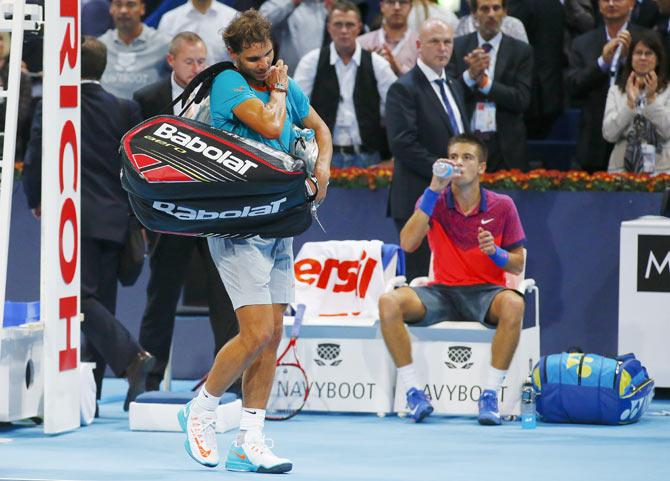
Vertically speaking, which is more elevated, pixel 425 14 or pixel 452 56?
pixel 425 14

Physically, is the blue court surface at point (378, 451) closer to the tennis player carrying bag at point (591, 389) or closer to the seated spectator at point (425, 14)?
the tennis player carrying bag at point (591, 389)

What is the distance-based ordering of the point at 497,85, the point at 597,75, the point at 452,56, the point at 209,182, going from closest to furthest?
1. the point at 209,182
2. the point at 497,85
3. the point at 597,75
4. the point at 452,56

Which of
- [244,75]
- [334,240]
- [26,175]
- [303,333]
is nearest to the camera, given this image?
[244,75]

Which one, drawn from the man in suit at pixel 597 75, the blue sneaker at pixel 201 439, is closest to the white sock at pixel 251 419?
the blue sneaker at pixel 201 439

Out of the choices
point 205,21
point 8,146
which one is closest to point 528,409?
point 8,146

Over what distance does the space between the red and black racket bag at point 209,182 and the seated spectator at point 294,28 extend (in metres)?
5.10

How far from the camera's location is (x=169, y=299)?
8500 millimetres

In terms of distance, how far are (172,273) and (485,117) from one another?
2.64 metres

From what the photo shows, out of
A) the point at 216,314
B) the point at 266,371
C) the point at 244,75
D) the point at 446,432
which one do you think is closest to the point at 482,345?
the point at 446,432

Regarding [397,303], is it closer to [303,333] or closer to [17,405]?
[303,333]

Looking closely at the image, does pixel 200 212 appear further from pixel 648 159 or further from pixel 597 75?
pixel 597 75

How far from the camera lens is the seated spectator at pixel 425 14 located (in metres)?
10.6

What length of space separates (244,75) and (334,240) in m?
3.70

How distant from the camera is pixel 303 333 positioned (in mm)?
8375
